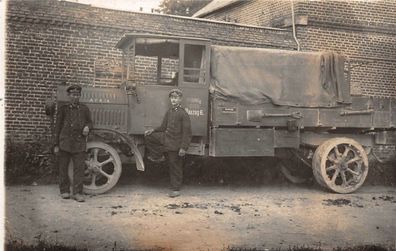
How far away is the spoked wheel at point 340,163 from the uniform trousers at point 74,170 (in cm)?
410

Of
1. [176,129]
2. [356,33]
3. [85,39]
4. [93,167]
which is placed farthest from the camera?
[356,33]

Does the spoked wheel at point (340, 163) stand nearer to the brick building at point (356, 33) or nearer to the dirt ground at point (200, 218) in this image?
the dirt ground at point (200, 218)

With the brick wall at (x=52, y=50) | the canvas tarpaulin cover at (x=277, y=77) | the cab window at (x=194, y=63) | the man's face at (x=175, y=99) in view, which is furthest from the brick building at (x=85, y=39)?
the man's face at (x=175, y=99)

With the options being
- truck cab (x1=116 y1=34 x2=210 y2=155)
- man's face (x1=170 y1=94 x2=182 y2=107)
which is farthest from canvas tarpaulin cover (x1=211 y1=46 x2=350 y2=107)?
man's face (x1=170 y1=94 x2=182 y2=107)

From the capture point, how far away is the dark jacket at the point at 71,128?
6.50 m

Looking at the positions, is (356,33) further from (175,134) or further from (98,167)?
(98,167)

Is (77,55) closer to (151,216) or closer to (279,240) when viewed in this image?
(151,216)

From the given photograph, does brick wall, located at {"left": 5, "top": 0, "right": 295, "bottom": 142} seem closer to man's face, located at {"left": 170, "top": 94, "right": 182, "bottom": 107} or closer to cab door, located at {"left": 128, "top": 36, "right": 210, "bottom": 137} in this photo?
cab door, located at {"left": 128, "top": 36, "right": 210, "bottom": 137}

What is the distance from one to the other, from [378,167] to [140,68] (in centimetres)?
609

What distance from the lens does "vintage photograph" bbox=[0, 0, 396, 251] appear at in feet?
17.5

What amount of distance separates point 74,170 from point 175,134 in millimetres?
1671

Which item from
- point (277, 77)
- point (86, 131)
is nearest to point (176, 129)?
point (86, 131)

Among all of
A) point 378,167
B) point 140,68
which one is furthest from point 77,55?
point 378,167

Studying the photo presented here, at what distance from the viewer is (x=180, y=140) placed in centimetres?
712
